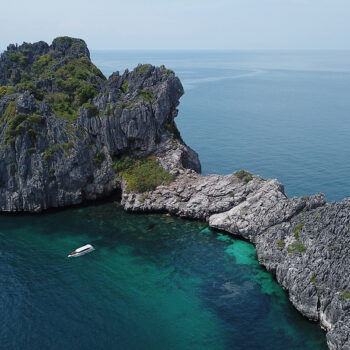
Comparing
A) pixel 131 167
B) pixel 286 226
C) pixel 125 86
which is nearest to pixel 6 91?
pixel 125 86

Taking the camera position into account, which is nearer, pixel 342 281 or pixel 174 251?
pixel 342 281

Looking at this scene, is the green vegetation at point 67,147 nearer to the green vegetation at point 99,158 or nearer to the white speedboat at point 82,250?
the green vegetation at point 99,158

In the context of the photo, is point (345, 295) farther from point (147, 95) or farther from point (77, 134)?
point (77, 134)

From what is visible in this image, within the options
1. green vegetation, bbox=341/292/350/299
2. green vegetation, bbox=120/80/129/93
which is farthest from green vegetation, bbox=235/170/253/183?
green vegetation, bbox=120/80/129/93

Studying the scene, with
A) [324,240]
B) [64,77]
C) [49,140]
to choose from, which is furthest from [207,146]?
[324,240]

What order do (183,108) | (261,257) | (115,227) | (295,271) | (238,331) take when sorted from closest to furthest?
(238,331), (295,271), (261,257), (115,227), (183,108)

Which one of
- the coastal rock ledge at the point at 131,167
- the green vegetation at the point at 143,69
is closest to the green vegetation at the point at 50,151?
the coastal rock ledge at the point at 131,167

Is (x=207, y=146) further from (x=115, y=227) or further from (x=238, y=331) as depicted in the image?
(x=238, y=331)
